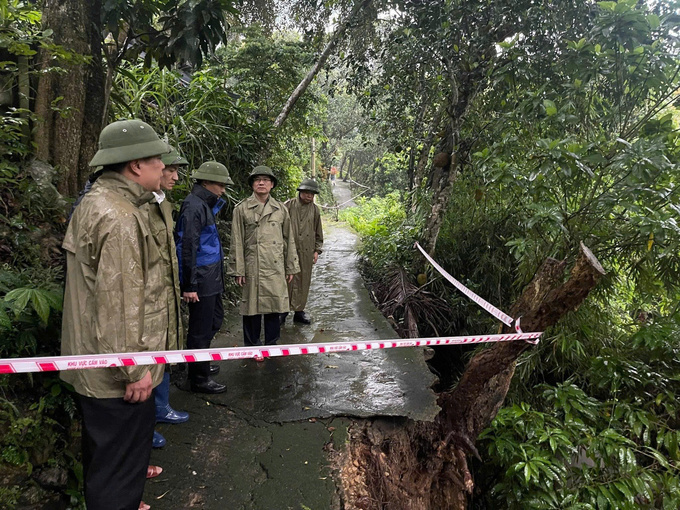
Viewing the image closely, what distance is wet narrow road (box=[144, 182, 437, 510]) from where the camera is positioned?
7.32ft

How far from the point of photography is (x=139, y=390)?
1.70 m

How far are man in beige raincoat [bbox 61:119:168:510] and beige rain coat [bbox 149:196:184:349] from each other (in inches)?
10.3

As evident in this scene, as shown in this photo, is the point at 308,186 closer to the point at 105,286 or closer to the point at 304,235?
the point at 304,235

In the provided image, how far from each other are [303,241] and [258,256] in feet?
4.64

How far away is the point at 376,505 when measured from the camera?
7.98 ft

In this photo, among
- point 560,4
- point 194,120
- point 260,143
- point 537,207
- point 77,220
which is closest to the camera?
point 77,220

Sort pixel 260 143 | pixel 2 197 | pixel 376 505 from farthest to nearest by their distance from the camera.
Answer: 1. pixel 260 143
2. pixel 2 197
3. pixel 376 505

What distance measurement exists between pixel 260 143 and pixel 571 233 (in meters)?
4.88

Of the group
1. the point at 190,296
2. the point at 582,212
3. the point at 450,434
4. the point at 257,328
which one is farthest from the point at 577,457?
the point at 190,296

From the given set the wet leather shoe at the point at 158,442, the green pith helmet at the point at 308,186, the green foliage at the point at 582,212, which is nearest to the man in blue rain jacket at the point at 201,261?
the wet leather shoe at the point at 158,442


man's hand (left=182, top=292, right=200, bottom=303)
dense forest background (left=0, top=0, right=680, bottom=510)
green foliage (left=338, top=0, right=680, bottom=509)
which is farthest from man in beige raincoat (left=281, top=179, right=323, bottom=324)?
green foliage (left=338, top=0, right=680, bottom=509)

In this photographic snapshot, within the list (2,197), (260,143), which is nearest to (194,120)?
(260,143)

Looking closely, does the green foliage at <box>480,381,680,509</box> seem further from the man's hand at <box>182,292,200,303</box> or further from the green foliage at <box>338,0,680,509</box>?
the man's hand at <box>182,292,200,303</box>

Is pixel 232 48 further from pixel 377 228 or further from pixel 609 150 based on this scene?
pixel 609 150
